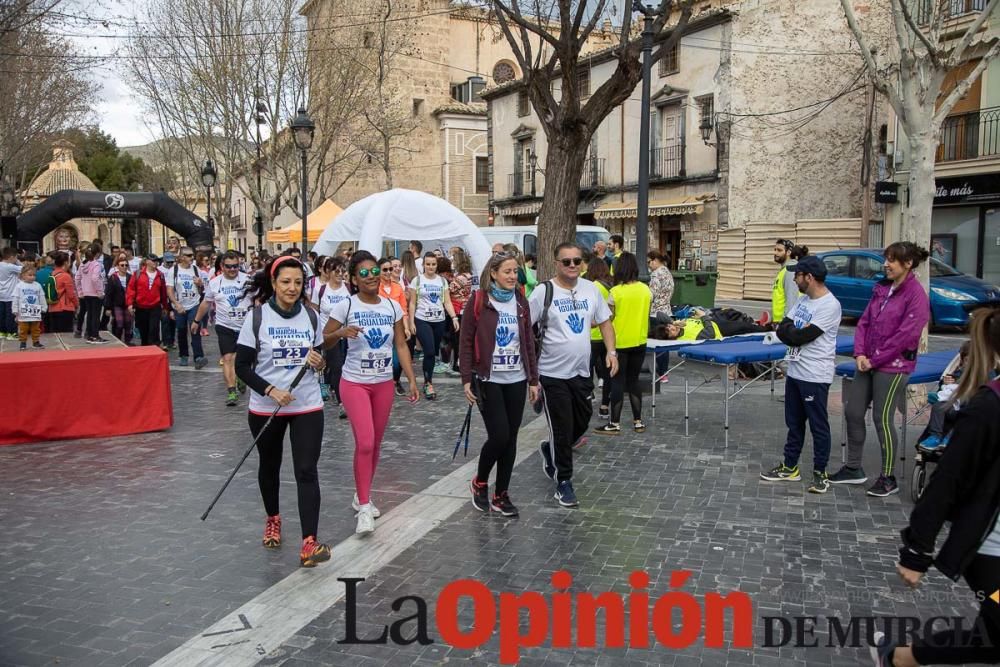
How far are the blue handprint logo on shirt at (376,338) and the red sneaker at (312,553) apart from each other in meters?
1.27

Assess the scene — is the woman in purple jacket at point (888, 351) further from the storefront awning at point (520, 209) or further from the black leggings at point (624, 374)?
the storefront awning at point (520, 209)

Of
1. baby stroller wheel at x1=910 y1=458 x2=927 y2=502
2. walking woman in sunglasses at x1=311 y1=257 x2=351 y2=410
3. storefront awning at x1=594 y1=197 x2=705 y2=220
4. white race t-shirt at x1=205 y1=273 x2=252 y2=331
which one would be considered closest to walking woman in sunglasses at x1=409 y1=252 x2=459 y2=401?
walking woman in sunglasses at x1=311 y1=257 x2=351 y2=410

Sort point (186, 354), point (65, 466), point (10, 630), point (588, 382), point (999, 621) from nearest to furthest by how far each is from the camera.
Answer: point (999, 621)
point (10, 630)
point (588, 382)
point (65, 466)
point (186, 354)

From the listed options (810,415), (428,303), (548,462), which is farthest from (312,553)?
(428,303)

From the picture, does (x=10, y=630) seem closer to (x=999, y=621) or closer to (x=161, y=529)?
(x=161, y=529)

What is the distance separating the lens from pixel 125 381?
866cm

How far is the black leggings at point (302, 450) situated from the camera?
196 inches

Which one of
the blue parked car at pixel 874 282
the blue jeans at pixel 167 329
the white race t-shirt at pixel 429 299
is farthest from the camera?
the blue parked car at pixel 874 282

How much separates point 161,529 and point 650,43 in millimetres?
→ 9878

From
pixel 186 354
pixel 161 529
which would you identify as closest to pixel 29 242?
pixel 186 354

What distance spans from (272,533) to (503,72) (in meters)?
39.6

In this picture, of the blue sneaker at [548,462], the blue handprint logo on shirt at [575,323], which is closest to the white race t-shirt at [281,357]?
the blue handprint logo on shirt at [575,323]

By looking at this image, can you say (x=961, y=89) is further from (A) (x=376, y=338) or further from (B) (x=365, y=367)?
(B) (x=365, y=367)

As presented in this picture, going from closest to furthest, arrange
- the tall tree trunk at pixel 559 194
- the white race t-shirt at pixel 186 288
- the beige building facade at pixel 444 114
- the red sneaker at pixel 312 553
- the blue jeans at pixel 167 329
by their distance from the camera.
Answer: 1. the red sneaker at pixel 312 553
2. the tall tree trunk at pixel 559 194
3. the white race t-shirt at pixel 186 288
4. the blue jeans at pixel 167 329
5. the beige building facade at pixel 444 114
